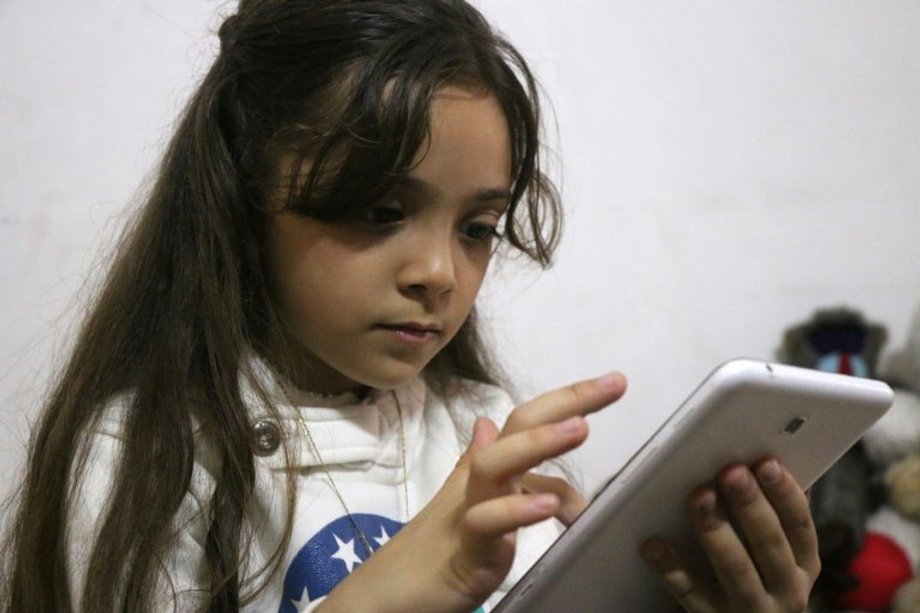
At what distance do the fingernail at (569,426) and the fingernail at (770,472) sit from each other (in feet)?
0.40

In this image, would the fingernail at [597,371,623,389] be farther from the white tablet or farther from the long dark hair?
the long dark hair

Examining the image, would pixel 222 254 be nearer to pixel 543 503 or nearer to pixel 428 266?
pixel 428 266

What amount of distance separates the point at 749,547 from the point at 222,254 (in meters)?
0.37


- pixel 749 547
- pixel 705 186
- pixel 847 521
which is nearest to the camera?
pixel 749 547

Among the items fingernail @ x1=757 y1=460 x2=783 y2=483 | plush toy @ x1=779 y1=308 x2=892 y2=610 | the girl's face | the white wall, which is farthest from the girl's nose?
plush toy @ x1=779 y1=308 x2=892 y2=610

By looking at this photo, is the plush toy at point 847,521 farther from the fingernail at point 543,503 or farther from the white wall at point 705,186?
the fingernail at point 543,503

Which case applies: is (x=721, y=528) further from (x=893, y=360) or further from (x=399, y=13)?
(x=893, y=360)

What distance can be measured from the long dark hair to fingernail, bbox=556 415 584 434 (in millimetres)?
209

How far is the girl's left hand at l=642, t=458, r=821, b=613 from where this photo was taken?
0.52m

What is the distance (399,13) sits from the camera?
2.12 ft

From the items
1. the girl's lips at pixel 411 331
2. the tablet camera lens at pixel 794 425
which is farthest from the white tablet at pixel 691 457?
the girl's lips at pixel 411 331

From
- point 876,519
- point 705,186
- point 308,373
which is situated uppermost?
point 705,186

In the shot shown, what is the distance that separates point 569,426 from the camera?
0.45m

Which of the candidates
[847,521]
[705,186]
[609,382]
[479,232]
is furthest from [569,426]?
[705,186]
